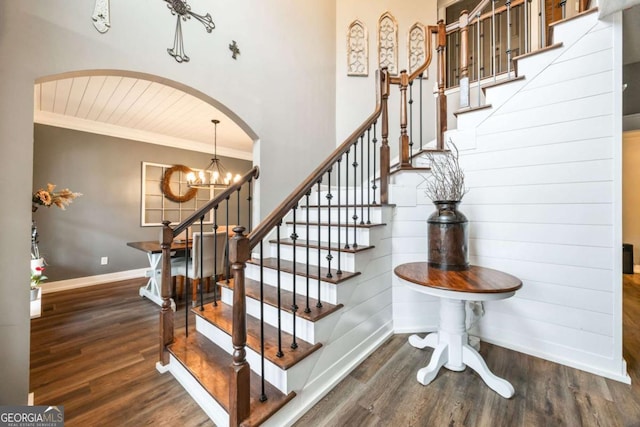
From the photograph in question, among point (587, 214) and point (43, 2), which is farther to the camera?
point (587, 214)

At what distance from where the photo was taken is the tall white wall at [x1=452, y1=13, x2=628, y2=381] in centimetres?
168

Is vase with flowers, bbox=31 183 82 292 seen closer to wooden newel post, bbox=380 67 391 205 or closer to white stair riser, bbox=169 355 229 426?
white stair riser, bbox=169 355 229 426

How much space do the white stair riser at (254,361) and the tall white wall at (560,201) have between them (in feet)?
5.79

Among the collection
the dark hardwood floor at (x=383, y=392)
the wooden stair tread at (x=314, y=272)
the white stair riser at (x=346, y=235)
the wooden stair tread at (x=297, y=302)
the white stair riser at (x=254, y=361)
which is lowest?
the dark hardwood floor at (x=383, y=392)

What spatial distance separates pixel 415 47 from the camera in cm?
374

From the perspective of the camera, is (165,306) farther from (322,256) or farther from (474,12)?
(474,12)

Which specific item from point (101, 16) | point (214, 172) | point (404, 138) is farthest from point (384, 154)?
point (214, 172)

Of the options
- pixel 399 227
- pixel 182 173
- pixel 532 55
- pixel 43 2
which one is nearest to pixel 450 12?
pixel 532 55

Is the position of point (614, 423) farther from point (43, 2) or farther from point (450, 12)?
point (450, 12)

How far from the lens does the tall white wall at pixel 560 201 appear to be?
1684 mm

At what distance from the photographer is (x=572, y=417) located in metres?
1.38

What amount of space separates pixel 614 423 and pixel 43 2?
3993mm

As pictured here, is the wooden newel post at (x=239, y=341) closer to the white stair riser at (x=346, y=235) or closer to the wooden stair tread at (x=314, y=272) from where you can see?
the wooden stair tread at (x=314, y=272)

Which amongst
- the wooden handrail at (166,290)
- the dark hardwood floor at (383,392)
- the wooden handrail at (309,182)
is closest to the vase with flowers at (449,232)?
the wooden handrail at (309,182)
